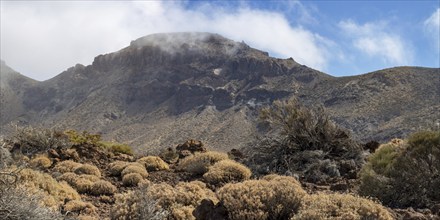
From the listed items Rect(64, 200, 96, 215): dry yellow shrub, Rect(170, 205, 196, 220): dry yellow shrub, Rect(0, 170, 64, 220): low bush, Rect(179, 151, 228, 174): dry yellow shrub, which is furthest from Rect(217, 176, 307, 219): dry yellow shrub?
Rect(179, 151, 228, 174): dry yellow shrub

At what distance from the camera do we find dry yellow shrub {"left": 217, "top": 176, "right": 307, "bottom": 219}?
6.92 meters

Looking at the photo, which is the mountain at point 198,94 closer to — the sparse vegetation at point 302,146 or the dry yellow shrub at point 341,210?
the sparse vegetation at point 302,146

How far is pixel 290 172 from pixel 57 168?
707cm

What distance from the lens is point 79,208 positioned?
949cm

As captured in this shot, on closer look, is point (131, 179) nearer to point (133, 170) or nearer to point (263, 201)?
point (133, 170)

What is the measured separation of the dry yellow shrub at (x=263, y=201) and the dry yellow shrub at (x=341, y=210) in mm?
495

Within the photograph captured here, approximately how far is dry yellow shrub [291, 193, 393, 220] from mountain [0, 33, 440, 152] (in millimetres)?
30115

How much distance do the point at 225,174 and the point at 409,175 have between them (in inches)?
183

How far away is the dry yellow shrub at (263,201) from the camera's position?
22.7 ft

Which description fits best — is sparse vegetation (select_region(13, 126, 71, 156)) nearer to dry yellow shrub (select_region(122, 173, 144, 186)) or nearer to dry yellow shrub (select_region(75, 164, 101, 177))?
dry yellow shrub (select_region(75, 164, 101, 177))

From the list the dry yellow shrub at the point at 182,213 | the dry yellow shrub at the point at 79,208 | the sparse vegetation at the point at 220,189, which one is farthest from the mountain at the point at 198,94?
the dry yellow shrub at the point at 182,213

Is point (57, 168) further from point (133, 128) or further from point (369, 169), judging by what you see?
point (133, 128)

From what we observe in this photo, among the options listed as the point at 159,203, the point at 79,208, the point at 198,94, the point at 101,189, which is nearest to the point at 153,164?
the point at 101,189

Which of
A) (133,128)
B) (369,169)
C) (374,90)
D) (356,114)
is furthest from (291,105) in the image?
(133,128)
